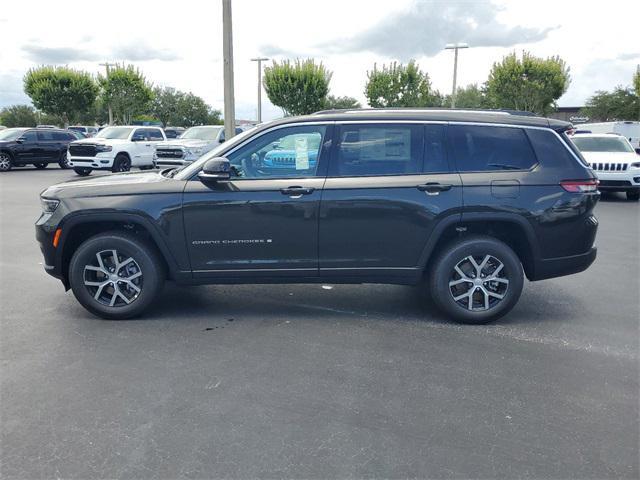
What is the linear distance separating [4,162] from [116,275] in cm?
2047

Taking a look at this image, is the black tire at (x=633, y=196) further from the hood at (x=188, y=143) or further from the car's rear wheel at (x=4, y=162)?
the car's rear wheel at (x=4, y=162)

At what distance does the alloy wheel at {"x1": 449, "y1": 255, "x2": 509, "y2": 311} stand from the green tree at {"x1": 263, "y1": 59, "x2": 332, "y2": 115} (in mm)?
37906

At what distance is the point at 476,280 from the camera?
5117mm

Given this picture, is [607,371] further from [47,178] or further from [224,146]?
[47,178]

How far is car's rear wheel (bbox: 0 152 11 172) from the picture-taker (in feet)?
73.5

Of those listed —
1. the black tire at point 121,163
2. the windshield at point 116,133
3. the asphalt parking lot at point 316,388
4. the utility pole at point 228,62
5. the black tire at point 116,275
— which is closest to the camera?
the asphalt parking lot at point 316,388

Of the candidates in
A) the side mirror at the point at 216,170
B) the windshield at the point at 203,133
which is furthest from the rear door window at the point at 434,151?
the windshield at the point at 203,133

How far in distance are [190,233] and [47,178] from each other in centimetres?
1733

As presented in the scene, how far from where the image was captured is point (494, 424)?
340cm

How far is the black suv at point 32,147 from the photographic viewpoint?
22562 mm

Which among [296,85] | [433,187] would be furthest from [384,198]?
[296,85]

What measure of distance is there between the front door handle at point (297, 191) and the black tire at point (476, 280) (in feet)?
4.20

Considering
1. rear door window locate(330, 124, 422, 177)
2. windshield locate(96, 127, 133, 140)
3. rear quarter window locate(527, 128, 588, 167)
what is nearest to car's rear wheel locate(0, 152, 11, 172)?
windshield locate(96, 127, 133, 140)

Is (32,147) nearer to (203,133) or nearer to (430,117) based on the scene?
(203,133)
